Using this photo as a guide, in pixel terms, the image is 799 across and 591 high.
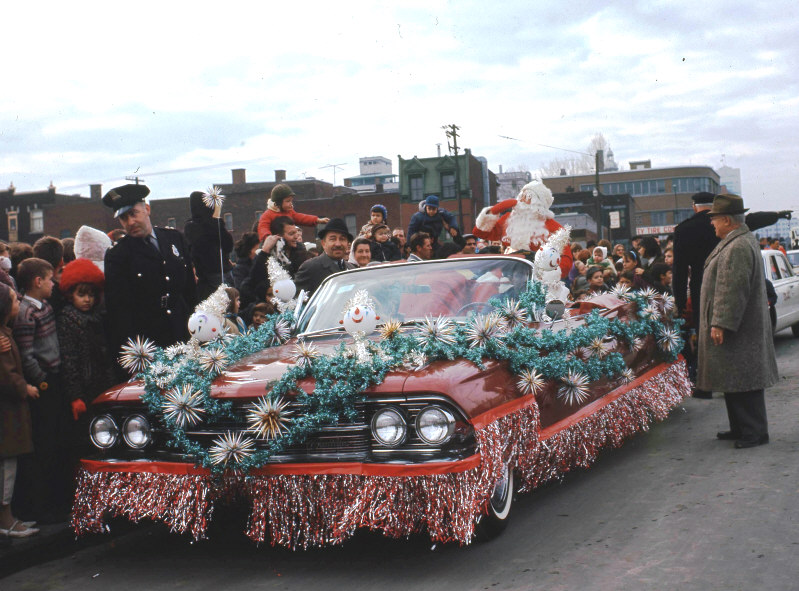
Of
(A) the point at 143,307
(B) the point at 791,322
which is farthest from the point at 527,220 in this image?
(B) the point at 791,322

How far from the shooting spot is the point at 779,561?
3971 millimetres

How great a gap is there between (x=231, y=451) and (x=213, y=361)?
2.38 ft

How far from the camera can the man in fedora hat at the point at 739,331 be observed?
6477 mm

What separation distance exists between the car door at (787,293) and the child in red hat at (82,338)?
10811mm

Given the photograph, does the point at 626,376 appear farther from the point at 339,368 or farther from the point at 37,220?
the point at 37,220

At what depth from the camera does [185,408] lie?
4312mm

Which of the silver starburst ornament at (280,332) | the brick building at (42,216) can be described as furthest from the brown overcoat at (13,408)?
the brick building at (42,216)

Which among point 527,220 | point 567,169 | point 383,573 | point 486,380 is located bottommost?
point 383,573

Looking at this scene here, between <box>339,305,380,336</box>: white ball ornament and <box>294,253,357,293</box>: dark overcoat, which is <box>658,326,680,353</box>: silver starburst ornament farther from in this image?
<box>339,305,380,336</box>: white ball ornament

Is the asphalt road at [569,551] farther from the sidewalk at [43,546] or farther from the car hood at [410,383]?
the car hood at [410,383]

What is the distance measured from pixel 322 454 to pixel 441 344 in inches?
32.7

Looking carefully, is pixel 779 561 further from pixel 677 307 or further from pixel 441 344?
pixel 677 307

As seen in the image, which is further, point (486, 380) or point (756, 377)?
point (756, 377)

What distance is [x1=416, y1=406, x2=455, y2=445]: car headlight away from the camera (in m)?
3.96
